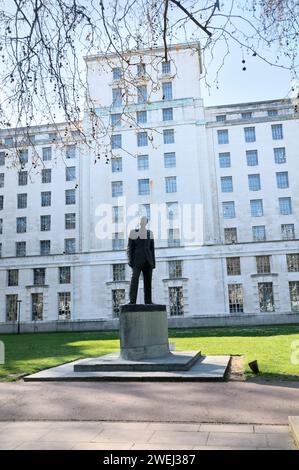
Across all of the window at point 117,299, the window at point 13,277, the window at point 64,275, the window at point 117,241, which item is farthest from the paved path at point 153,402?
the window at point 13,277

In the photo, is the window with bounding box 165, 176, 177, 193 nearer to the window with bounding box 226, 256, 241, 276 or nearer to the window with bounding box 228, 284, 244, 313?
the window with bounding box 226, 256, 241, 276

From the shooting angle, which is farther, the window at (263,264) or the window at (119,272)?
the window at (119,272)

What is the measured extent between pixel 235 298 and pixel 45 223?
24.3 meters

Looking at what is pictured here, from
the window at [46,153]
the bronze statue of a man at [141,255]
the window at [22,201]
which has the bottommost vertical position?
the bronze statue of a man at [141,255]

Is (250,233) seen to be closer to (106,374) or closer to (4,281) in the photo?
(4,281)

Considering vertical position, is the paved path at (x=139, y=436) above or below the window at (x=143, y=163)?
below

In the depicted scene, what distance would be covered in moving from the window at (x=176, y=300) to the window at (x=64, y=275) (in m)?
12.0

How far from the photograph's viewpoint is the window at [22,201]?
53.1 metres

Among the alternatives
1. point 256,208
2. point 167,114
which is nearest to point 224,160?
point 256,208

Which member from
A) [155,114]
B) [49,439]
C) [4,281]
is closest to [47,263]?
[4,281]

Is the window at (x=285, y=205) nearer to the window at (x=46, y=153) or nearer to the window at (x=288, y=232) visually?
the window at (x=288, y=232)

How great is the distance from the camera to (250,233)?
47875 mm
